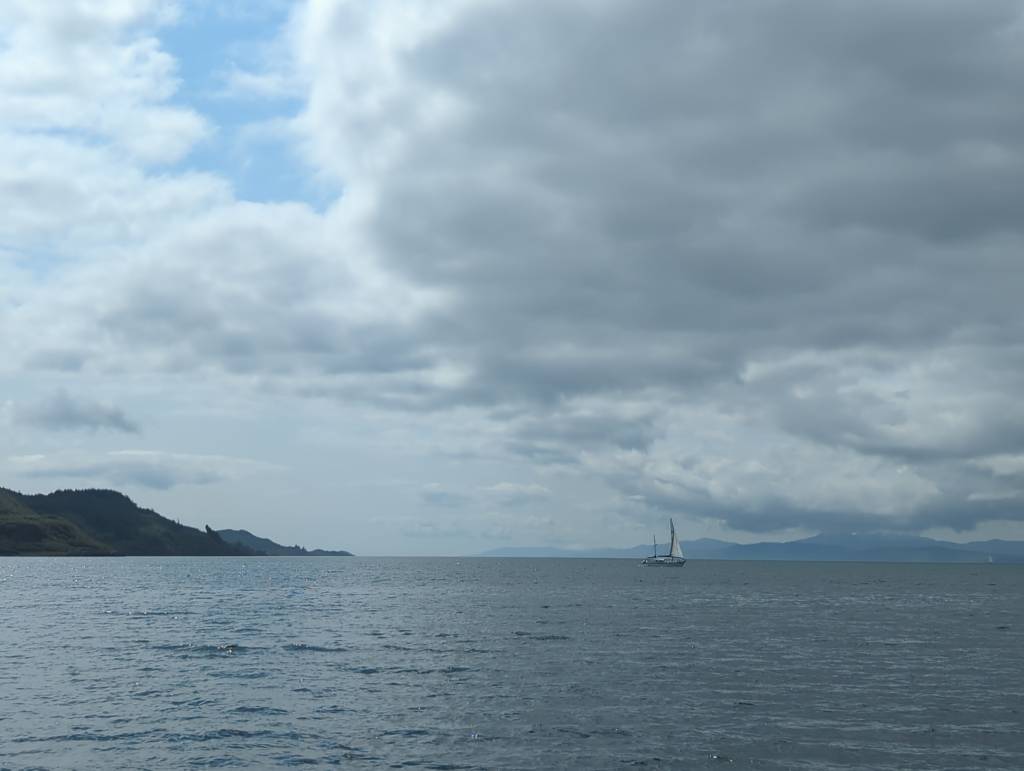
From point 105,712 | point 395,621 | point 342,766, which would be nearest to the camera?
point 342,766

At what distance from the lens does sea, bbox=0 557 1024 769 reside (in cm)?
4356

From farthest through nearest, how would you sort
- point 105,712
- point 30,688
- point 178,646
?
point 178,646
point 30,688
point 105,712

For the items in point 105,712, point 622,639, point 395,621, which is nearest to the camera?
point 105,712

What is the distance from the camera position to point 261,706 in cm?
5450

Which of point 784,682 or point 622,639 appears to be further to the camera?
point 622,639

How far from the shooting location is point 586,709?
178ft

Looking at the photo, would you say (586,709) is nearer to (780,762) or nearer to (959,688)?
(780,762)

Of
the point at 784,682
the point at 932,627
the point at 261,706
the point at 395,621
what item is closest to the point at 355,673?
the point at 261,706

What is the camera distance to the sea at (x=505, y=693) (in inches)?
1715

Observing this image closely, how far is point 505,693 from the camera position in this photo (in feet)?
197

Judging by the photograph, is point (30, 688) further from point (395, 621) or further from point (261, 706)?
point (395, 621)

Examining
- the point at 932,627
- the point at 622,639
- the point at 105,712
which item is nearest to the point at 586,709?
the point at 105,712

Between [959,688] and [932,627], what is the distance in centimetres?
5677

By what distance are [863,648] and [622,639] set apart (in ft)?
84.3
